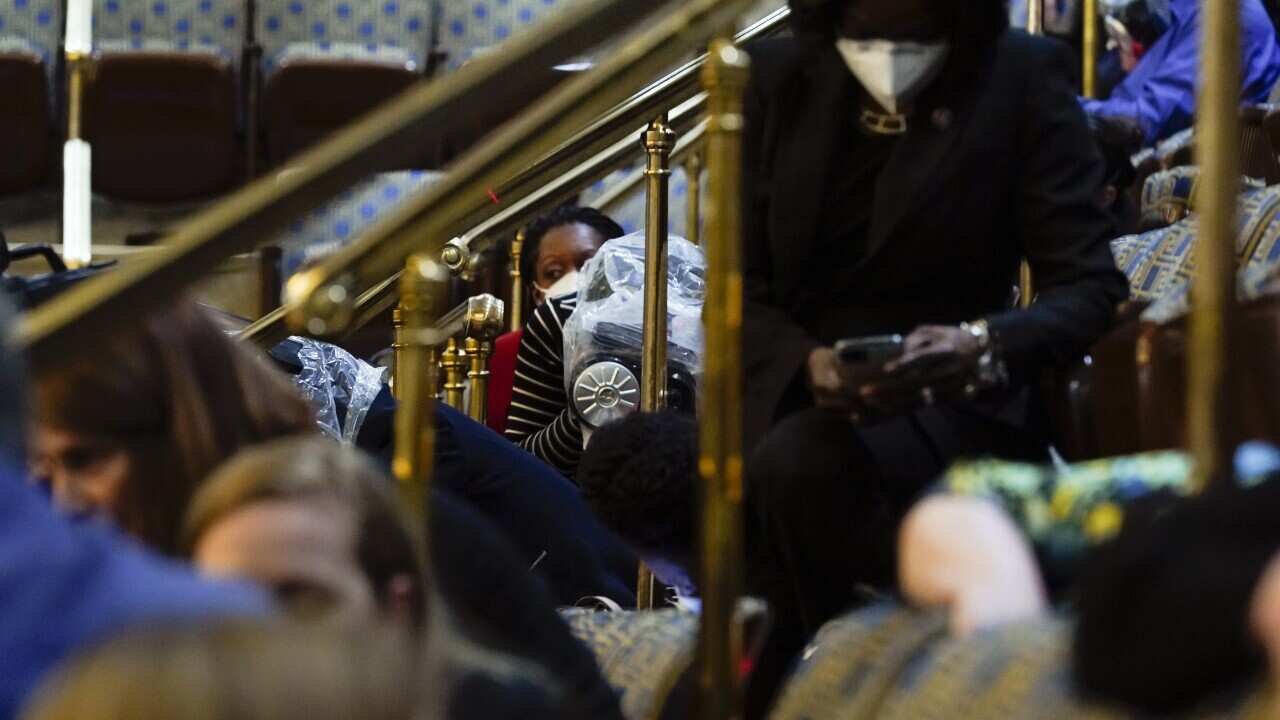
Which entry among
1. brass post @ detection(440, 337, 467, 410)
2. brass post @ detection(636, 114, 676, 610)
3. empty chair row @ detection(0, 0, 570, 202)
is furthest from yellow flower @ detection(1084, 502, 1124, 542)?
empty chair row @ detection(0, 0, 570, 202)

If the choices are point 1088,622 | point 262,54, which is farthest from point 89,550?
point 262,54

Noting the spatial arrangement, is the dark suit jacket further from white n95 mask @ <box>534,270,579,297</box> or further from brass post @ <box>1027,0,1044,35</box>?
brass post @ <box>1027,0,1044,35</box>

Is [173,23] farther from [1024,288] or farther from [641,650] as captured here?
[641,650]

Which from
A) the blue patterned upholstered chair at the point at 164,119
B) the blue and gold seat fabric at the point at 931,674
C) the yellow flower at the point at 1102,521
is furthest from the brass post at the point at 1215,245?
the blue patterned upholstered chair at the point at 164,119

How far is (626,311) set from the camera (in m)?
3.39

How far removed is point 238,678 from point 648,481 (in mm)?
1428

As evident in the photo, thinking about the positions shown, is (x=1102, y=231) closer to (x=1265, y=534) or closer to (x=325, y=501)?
(x=1265, y=534)

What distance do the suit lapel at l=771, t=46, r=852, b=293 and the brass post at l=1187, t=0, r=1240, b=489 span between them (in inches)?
20.8

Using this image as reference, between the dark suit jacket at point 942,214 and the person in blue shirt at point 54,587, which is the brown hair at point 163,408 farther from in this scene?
the dark suit jacket at point 942,214

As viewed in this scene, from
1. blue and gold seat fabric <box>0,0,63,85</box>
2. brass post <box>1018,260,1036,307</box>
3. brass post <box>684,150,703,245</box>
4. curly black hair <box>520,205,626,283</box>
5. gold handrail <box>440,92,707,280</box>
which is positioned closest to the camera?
brass post <box>1018,260,1036,307</box>

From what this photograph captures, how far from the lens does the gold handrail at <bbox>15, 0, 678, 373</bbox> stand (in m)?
1.54

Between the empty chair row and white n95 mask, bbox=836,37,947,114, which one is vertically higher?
white n95 mask, bbox=836,37,947,114

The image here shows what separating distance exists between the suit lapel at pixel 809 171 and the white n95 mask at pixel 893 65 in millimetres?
27

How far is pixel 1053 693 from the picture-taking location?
1.40 meters
